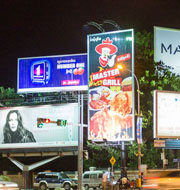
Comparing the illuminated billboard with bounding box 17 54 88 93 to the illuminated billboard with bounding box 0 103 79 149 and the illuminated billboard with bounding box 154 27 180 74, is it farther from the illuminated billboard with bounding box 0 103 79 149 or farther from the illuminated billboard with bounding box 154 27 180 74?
the illuminated billboard with bounding box 154 27 180 74

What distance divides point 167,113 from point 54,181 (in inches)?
534

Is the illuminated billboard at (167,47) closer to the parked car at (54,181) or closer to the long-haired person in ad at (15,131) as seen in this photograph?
the long-haired person in ad at (15,131)

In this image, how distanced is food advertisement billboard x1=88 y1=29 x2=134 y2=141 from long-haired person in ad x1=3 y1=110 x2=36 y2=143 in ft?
37.6

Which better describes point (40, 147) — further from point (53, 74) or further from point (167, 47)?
point (167, 47)

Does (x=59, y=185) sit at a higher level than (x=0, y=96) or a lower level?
lower

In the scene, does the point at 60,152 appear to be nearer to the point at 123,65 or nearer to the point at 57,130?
the point at 57,130

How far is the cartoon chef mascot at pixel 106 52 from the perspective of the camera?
44469 mm

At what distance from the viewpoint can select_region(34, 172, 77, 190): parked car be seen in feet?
148

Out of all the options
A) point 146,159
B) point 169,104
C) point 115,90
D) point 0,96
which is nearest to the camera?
point 169,104

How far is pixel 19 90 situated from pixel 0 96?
10.5m

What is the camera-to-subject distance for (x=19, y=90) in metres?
53.2

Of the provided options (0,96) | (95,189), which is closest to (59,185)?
(95,189)

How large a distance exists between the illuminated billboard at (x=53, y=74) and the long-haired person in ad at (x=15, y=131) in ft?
10.9

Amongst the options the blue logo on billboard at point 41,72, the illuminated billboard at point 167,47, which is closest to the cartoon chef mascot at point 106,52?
the blue logo on billboard at point 41,72
